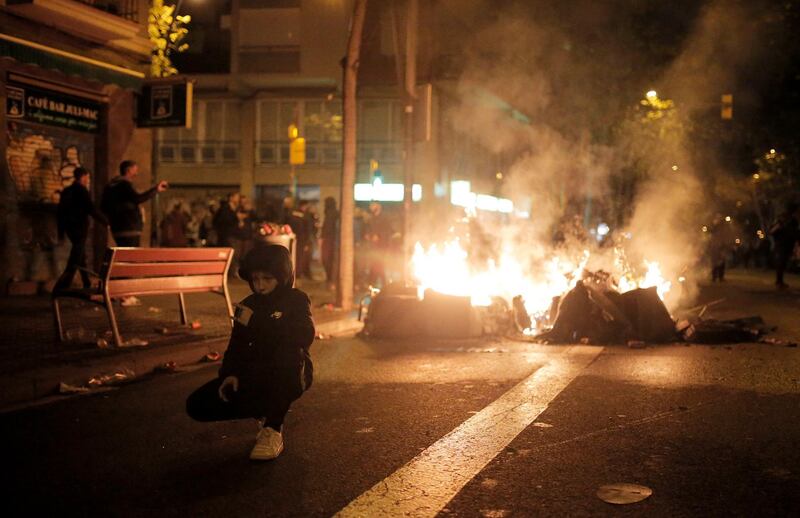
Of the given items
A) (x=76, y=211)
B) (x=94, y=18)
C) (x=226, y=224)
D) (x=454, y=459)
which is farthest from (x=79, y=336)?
(x=226, y=224)

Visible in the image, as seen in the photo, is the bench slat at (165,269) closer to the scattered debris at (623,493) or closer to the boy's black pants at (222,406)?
the boy's black pants at (222,406)

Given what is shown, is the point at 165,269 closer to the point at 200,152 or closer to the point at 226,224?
the point at 226,224

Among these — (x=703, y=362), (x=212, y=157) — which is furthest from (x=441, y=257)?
(x=212, y=157)

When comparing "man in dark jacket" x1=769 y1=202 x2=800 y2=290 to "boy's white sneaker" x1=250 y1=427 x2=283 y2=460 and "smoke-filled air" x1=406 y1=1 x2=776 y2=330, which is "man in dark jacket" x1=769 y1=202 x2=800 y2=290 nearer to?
"smoke-filled air" x1=406 y1=1 x2=776 y2=330

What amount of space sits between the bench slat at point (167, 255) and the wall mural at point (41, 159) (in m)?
5.25

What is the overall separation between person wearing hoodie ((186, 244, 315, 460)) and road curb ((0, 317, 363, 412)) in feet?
7.96

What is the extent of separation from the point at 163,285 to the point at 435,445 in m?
4.50

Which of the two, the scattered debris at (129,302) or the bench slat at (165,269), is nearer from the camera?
the bench slat at (165,269)

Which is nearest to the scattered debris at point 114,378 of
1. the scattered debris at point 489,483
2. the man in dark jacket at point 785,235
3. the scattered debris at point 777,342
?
the scattered debris at point 489,483

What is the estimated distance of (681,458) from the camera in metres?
4.20

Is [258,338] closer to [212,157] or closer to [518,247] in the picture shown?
[518,247]

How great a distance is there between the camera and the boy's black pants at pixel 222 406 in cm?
413

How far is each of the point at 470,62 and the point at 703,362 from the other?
783 inches

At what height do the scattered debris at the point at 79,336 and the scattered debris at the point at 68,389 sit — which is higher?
the scattered debris at the point at 79,336
